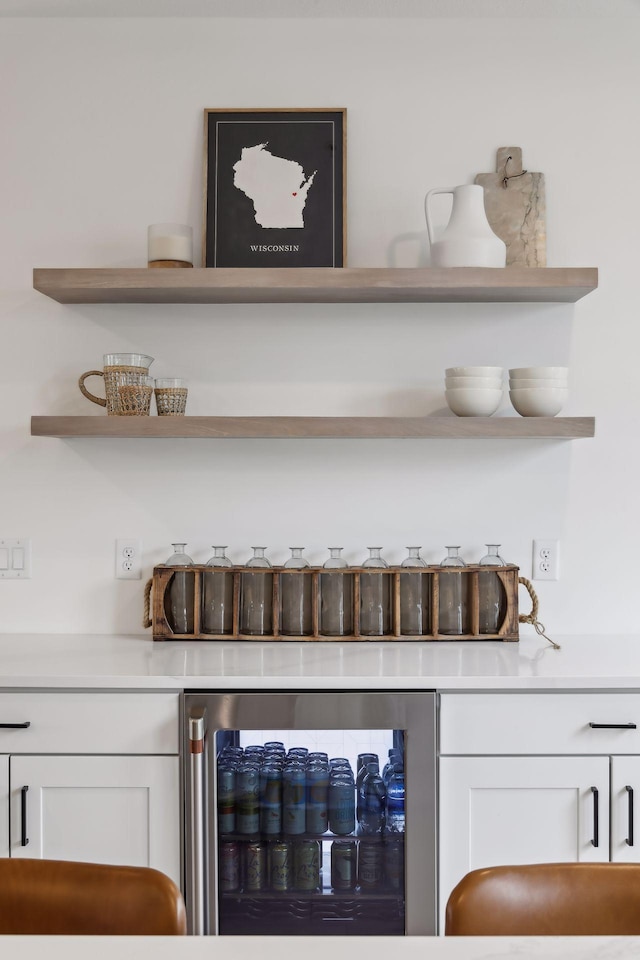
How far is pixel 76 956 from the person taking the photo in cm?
92

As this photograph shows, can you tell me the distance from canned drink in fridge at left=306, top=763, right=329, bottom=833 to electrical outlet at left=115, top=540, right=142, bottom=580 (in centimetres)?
80

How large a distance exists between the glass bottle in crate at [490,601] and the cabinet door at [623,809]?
1.66ft

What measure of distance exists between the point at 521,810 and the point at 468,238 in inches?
54.6

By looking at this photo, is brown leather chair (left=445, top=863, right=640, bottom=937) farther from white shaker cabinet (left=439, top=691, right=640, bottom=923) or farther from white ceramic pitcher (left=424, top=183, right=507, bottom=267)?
white ceramic pitcher (left=424, top=183, right=507, bottom=267)

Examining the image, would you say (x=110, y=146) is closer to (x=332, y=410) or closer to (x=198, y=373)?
(x=198, y=373)

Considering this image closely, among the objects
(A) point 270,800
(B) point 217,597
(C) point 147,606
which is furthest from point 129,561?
(A) point 270,800

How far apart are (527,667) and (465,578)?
1.20 ft

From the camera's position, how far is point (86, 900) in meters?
1.09

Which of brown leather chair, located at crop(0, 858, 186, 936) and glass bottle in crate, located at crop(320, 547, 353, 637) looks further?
glass bottle in crate, located at crop(320, 547, 353, 637)

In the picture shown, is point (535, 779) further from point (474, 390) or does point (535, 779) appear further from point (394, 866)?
point (474, 390)

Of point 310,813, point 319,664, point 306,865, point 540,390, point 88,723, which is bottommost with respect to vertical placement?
point 306,865

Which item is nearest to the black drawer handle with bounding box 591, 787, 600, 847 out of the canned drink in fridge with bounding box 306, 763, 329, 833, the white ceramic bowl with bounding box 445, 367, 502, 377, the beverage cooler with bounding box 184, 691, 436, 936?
the beverage cooler with bounding box 184, 691, 436, 936

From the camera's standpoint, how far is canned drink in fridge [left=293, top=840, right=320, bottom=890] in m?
1.97

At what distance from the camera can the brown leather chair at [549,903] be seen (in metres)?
1.08
